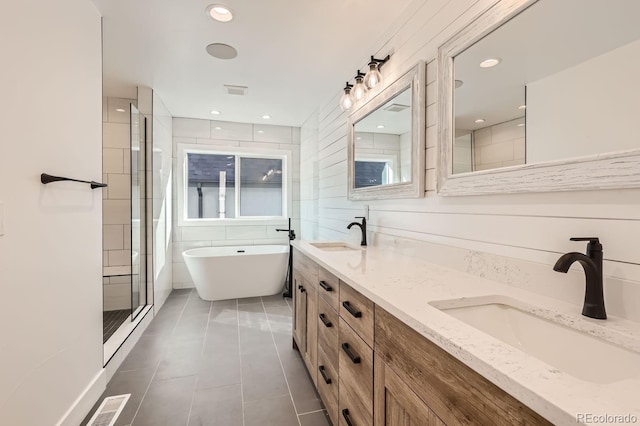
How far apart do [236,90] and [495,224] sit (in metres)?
2.87

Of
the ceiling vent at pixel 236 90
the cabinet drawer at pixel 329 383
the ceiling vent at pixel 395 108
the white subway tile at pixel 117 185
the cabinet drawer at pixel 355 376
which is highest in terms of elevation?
the ceiling vent at pixel 236 90

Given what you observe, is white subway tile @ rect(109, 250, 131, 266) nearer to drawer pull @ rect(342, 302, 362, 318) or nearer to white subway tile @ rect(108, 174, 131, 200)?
white subway tile @ rect(108, 174, 131, 200)

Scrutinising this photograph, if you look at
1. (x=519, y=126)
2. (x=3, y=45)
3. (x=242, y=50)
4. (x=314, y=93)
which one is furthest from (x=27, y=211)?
(x=314, y=93)

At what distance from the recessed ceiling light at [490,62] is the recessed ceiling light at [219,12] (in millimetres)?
1551

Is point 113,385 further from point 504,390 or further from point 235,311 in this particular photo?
point 504,390

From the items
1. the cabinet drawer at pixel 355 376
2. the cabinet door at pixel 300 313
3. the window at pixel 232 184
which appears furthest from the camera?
the window at pixel 232 184

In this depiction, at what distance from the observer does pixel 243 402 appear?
1.86 meters

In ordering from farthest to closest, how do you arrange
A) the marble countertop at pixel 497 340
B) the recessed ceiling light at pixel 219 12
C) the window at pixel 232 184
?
the window at pixel 232 184 → the recessed ceiling light at pixel 219 12 → the marble countertop at pixel 497 340

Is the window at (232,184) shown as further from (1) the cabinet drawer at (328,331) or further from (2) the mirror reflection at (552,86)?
(2) the mirror reflection at (552,86)

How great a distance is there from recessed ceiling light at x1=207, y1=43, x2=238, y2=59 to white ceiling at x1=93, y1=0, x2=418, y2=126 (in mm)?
49

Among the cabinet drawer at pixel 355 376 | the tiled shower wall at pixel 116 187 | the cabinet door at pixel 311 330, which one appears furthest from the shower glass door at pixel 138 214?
the cabinet drawer at pixel 355 376

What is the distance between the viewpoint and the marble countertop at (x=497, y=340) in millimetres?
472

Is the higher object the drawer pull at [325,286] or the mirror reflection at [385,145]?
the mirror reflection at [385,145]

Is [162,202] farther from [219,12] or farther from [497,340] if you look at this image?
[497,340]
